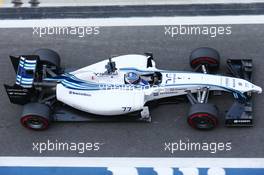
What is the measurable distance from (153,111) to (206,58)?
1472 mm

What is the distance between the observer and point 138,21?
17.7m

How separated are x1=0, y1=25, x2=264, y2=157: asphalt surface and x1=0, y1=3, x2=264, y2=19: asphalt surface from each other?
0.54m

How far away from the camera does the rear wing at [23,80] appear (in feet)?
50.9

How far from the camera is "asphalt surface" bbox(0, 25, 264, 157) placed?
1536cm

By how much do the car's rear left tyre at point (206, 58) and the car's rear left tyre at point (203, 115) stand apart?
119 cm

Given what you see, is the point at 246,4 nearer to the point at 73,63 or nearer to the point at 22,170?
the point at 73,63

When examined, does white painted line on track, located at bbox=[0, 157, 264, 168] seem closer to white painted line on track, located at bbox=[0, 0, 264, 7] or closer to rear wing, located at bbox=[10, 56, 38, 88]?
rear wing, located at bbox=[10, 56, 38, 88]

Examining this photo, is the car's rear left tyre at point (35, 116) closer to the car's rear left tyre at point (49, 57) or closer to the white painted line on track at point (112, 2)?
the car's rear left tyre at point (49, 57)

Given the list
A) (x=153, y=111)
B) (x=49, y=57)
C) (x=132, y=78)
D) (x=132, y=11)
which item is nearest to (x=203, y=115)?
(x=153, y=111)

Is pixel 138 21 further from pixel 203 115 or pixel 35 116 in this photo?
pixel 35 116

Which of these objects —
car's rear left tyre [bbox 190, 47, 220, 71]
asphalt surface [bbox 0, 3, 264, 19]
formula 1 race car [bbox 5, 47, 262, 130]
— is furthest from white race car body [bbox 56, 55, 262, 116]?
asphalt surface [bbox 0, 3, 264, 19]

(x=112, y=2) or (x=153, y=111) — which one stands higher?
(x=112, y=2)

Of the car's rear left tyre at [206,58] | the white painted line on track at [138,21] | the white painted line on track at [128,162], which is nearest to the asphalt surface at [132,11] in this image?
the white painted line on track at [138,21]

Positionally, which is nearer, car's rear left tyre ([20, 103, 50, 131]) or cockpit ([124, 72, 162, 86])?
car's rear left tyre ([20, 103, 50, 131])
